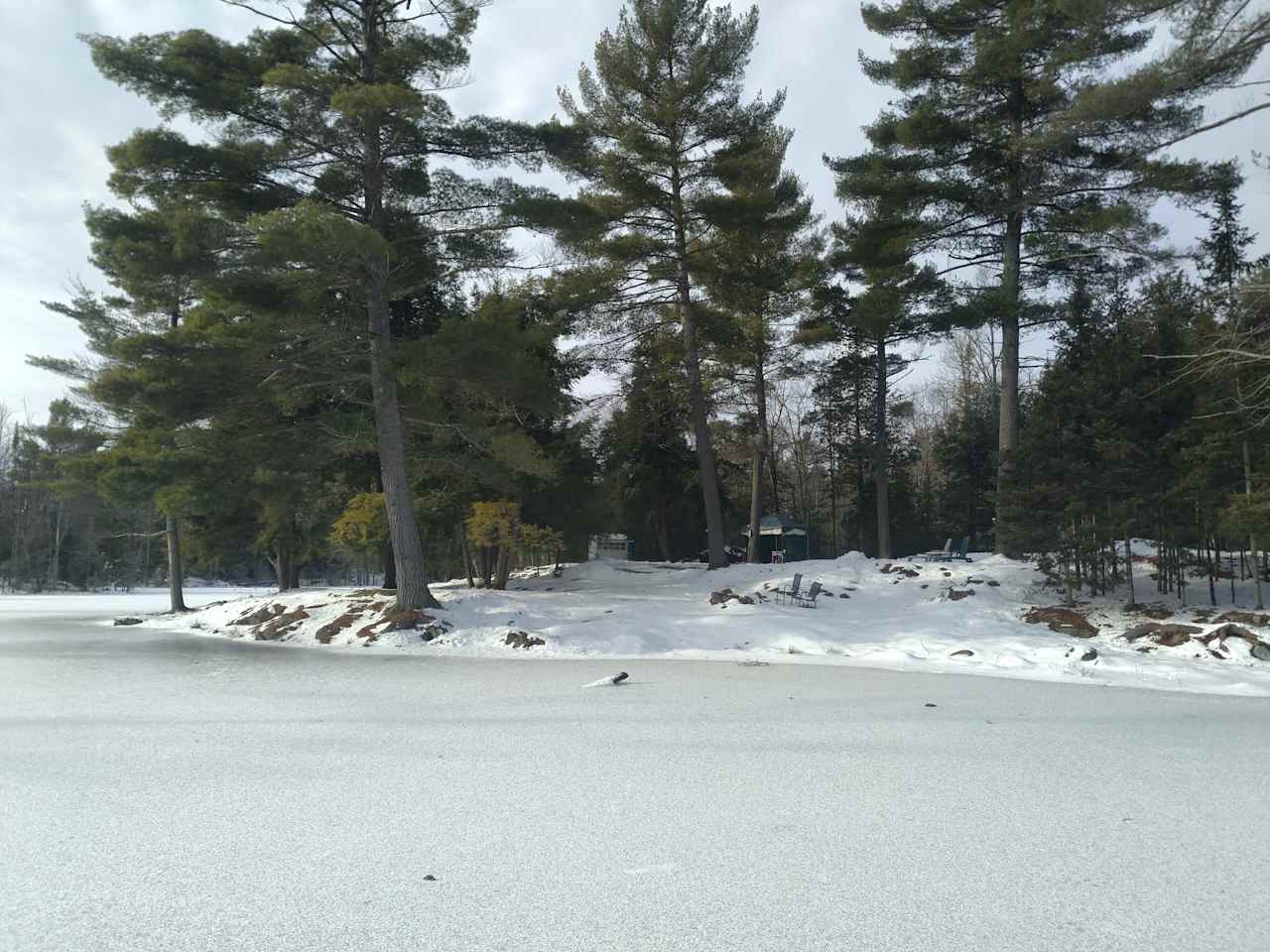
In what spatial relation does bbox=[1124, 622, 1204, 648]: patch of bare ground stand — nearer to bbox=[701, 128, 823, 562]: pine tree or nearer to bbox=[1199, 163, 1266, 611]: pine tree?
bbox=[1199, 163, 1266, 611]: pine tree

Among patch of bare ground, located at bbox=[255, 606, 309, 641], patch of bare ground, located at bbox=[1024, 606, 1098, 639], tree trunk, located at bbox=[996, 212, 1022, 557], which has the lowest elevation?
patch of bare ground, located at bbox=[255, 606, 309, 641]

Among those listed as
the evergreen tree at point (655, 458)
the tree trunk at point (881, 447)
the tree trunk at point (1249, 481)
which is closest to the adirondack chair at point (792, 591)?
the evergreen tree at point (655, 458)

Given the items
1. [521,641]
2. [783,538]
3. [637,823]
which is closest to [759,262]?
[783,538]

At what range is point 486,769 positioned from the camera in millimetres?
5062

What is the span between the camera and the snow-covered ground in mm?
10078

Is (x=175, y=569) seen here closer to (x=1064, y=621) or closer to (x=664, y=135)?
(x=664, y=135)

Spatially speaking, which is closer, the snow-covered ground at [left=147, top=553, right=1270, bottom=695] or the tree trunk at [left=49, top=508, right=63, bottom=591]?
the snow-covered ground at [left=147, top=553, right=1270, bottom=695]

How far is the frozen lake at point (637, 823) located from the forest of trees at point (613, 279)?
6.36 meters

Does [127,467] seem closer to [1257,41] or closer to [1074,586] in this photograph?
[1074,586]

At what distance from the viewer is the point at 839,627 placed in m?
12.9

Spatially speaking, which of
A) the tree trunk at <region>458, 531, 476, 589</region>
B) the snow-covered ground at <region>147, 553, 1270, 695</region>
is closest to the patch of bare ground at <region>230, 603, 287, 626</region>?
the snow-covered ground at <region>147, 553, 1270, 695</region>

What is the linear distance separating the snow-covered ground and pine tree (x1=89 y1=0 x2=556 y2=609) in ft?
5.92

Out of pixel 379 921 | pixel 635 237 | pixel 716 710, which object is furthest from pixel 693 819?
pixel 635 237

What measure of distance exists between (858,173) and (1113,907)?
1733 centimetres
